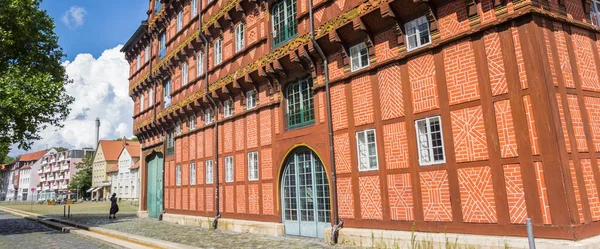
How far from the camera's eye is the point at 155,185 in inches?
987

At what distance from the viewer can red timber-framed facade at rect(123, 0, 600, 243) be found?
24.3ft

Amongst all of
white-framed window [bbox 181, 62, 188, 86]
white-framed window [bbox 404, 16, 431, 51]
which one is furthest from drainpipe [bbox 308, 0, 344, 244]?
white-framed window [bbox 181, 62, 188, 86]

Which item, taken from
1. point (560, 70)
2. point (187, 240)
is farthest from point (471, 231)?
point (187, 240)

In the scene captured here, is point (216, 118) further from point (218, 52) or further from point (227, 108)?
point (218, 52)

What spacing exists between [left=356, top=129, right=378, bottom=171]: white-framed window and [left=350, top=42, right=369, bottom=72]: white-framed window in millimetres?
1916

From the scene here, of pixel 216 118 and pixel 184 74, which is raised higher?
pixel 184 74

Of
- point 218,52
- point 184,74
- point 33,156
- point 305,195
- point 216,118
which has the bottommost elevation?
point 305,195

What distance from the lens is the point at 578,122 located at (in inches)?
303

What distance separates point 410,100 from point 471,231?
10.7ft

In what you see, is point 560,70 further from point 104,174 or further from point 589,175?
point 104,174

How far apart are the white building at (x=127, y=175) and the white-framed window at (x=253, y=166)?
5688cm

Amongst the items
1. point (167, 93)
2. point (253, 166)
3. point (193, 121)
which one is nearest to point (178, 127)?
point (193, 121)

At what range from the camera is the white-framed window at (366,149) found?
10617 millimetres

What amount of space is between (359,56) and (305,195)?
496 cm
